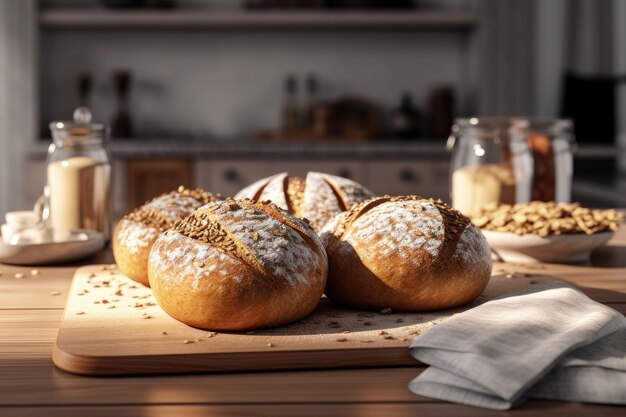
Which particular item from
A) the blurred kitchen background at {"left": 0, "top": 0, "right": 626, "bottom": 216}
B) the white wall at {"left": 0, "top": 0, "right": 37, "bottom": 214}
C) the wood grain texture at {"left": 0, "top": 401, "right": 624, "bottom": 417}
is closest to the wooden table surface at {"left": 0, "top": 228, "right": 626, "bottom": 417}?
the wood grain texture at {"left": 0, "top": 401, "right": 624, "bottom": 417}

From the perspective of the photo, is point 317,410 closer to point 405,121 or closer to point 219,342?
point 219,342

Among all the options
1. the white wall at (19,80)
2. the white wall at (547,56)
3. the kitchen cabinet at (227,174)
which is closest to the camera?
the kitchen cabinet at (227,174)

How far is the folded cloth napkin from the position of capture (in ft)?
2.17

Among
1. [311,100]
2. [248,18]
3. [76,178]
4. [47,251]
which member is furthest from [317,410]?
[311,100]

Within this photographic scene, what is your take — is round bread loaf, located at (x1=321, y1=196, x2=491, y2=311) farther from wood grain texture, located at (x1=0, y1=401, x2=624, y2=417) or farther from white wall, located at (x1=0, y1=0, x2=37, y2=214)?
white wall, located at (x1=0, y1=0, x2=37, y2=214)

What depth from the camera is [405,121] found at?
13.2 feet

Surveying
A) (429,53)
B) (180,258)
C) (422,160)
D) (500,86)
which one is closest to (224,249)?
(180,258)

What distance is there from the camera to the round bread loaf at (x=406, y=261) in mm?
889

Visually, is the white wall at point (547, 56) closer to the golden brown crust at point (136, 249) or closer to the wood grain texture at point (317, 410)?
the golden brown crust at point (136, 249)

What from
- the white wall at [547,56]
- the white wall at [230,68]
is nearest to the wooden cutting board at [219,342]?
the white wall at [230,68]

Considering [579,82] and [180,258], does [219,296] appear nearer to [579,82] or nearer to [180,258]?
[180,258]

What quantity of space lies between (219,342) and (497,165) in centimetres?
90

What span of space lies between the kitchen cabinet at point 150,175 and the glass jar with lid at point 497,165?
82.3 inches

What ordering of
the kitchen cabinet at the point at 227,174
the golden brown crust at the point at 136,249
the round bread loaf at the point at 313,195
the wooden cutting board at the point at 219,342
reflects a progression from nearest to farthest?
the wooden cutting board at the point at 219,342 < the golden brown crust at the point at 136,249 < the round bread loaf at the point at 313,195 < the kitchen cabinet at the point at 227,174
